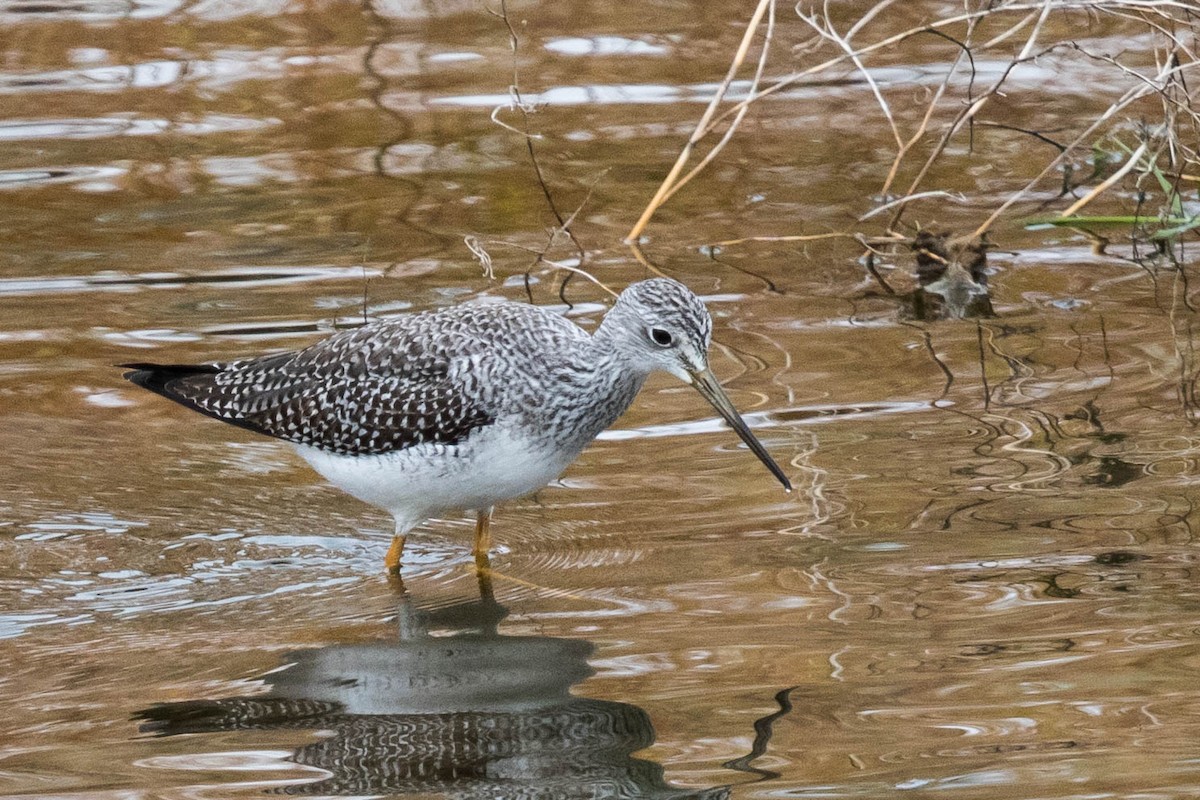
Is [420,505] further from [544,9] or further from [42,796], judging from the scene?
[544,9]

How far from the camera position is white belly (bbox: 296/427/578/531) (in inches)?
298

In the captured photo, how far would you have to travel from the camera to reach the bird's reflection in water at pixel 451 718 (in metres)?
5.77

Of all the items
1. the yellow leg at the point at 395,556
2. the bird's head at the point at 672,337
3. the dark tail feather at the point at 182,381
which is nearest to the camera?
the bird's head at the point at 672,337

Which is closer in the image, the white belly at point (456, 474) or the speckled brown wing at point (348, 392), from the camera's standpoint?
the white belly at point (456, 474)

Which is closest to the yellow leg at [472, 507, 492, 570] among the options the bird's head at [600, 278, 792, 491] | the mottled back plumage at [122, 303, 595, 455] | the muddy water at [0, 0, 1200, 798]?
the muddy water at [0, 0, 1200, 798]

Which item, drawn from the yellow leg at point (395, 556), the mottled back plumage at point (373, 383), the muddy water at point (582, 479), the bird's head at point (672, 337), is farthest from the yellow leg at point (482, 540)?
the bird's head at point (672, 337)

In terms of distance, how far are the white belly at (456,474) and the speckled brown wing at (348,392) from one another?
9cm

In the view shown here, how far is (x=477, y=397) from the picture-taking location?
7641 millimetres

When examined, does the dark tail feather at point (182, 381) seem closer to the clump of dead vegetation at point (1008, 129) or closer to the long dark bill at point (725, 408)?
the long dark bill at point (725, 408)

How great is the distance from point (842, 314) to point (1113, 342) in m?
1.63

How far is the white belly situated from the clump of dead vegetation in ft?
10.2

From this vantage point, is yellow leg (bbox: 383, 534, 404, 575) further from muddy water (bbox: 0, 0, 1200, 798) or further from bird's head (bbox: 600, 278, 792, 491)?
bird's head (bbox: 600, 278, 792, 491)

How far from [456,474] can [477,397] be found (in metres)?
0.35

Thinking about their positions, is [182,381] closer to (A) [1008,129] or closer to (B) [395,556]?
(B) [395,556]
